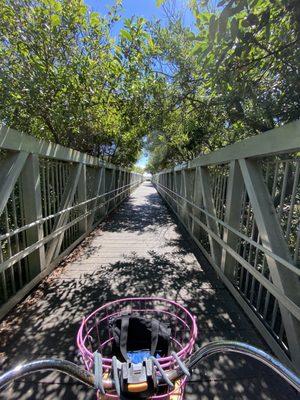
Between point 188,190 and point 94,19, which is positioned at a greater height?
point 94,19

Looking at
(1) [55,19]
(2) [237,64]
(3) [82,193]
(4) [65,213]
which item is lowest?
(4) [65,213]

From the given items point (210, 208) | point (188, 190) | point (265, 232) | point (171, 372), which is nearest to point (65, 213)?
point (210, 208)

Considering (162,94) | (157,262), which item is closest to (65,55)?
(162,94)

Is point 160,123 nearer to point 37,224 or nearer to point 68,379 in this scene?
point 37,224

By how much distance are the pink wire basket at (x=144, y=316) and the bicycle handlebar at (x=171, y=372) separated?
0.10m

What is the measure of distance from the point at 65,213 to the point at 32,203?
1222 mm

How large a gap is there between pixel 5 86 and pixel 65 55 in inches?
46.5

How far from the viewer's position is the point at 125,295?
11.7 ft

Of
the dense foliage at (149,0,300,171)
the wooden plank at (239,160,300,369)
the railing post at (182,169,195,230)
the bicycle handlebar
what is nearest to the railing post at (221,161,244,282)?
the wooden plank at (239,160,300,369)

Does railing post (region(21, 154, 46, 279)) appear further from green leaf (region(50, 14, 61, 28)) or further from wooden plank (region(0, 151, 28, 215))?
green leaf (region(50, 14, 61, 28))

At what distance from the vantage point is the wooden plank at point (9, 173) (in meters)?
2.72

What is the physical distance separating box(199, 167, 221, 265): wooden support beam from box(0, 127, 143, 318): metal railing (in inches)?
103

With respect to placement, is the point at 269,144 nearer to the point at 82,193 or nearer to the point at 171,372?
the point at 171,372

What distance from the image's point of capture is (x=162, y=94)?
5.74 metres
